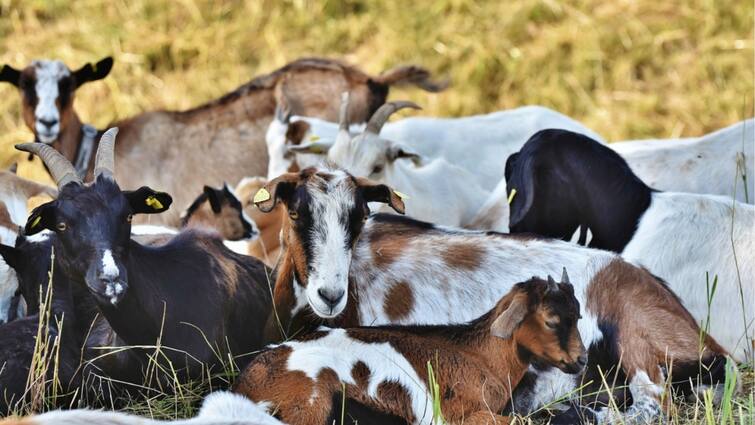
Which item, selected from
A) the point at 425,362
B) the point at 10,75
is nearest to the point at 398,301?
the point at 425,362

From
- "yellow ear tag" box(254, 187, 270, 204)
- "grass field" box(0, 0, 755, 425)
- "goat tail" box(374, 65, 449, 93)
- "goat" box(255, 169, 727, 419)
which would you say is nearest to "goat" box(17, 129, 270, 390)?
"goat" box(255, 169, 727, 419)

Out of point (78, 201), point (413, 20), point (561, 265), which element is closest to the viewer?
point (78, 201)

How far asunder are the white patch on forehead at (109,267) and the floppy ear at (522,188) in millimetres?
2341

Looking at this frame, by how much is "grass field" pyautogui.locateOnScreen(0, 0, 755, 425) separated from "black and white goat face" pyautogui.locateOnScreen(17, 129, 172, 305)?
22.7 feet

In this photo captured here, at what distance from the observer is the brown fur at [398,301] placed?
561 cm

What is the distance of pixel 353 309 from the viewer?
219 inches

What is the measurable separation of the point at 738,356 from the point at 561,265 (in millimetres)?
1090

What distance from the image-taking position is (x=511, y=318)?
16.1 feet

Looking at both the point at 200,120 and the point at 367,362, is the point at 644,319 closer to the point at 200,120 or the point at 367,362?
the point at 367,362

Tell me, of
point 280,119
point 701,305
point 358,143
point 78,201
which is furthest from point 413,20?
point 78,201

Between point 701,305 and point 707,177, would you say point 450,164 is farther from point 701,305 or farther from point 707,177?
point 701,305

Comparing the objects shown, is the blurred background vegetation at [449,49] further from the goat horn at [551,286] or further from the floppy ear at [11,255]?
the goat horn at [551,286]

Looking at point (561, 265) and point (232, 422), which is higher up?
point (232, 422)

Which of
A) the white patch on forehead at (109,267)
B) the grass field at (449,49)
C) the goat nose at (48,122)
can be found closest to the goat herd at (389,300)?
the white patch on forehead at (109,267)
